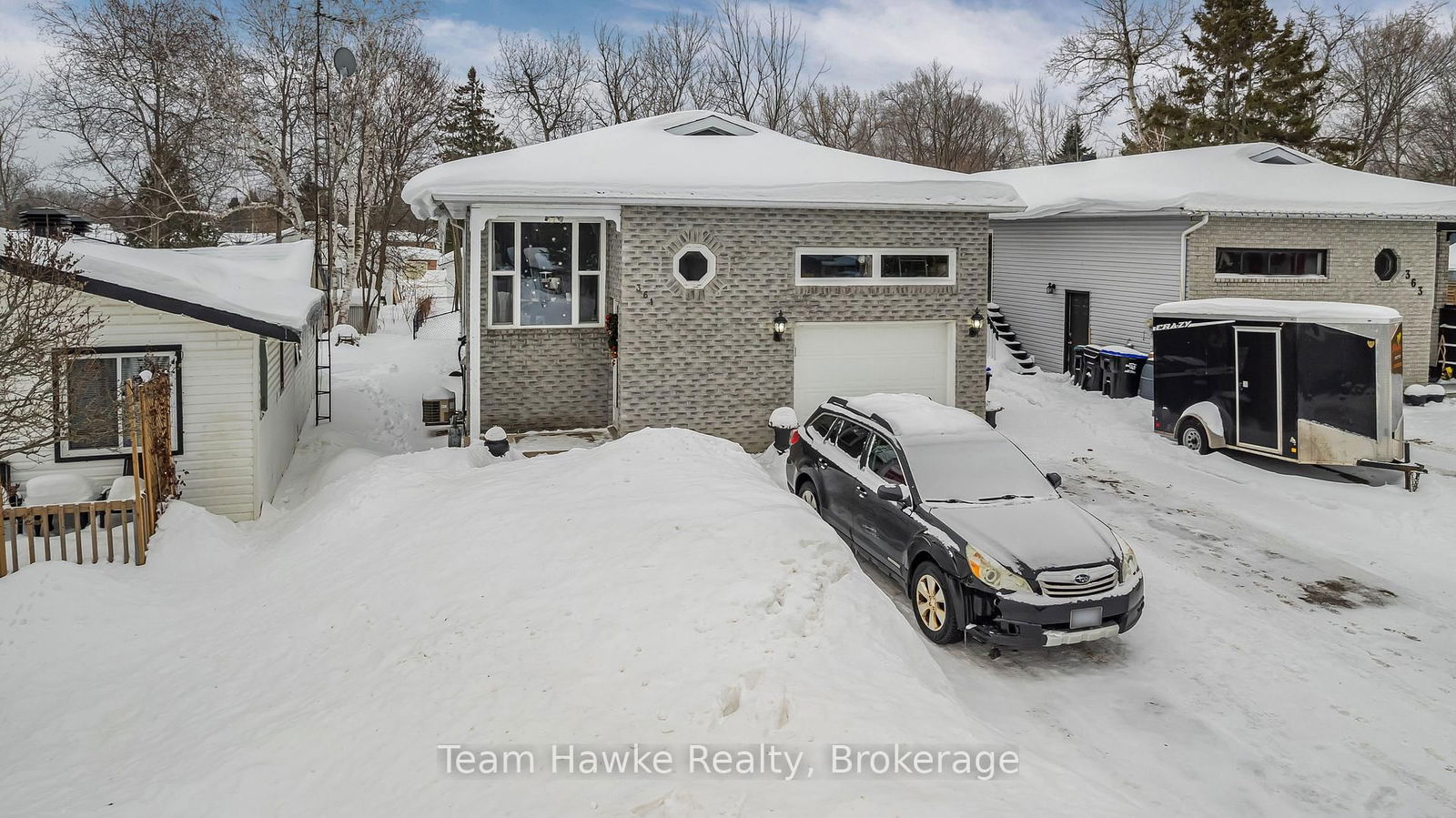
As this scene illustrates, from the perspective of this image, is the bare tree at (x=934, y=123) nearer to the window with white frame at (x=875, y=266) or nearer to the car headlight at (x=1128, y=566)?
the window with white frame at (x=875, y=266)

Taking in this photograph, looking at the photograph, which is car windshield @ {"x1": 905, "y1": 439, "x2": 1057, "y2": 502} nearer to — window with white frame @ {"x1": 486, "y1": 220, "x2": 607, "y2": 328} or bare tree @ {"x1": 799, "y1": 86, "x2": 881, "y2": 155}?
window with white frame @ {"x1": 486, "y1": 220, "x2": 607, "y2": 328}

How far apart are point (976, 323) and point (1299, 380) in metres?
4.58

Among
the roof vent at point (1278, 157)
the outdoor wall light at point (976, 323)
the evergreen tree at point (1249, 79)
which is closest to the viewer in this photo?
the outdoor wall light at point (976, 323)

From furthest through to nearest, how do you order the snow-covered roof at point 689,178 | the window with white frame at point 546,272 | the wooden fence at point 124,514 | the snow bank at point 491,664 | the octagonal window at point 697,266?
1. the window with white frame at point 546,272
2. the octagonal window at point 697,266
3. the snow-covered roof at point 689,178
4. the wooden fence at point 124,514
5. the snow bank at point 491,664

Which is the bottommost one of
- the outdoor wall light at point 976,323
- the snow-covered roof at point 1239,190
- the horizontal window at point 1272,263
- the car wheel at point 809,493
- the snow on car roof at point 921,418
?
the car wheel at point 809,493

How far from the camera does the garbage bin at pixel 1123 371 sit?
1858cm

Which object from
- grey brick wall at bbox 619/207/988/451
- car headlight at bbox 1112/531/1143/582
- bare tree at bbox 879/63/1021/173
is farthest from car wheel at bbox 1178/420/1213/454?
bare tree at bbox 879/63/1021/173

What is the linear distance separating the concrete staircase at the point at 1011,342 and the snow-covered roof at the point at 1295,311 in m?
7.49

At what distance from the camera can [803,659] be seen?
6.00 meters

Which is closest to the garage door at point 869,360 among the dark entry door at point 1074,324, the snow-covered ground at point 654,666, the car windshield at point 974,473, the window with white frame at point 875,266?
the window with white frame at point 875,266

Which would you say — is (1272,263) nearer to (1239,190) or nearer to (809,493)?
(1239,190)

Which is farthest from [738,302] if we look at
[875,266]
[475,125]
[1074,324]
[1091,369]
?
[475,125]

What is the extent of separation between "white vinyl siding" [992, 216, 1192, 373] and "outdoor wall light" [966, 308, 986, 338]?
618 centimetres

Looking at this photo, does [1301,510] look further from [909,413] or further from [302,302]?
[302,302]
